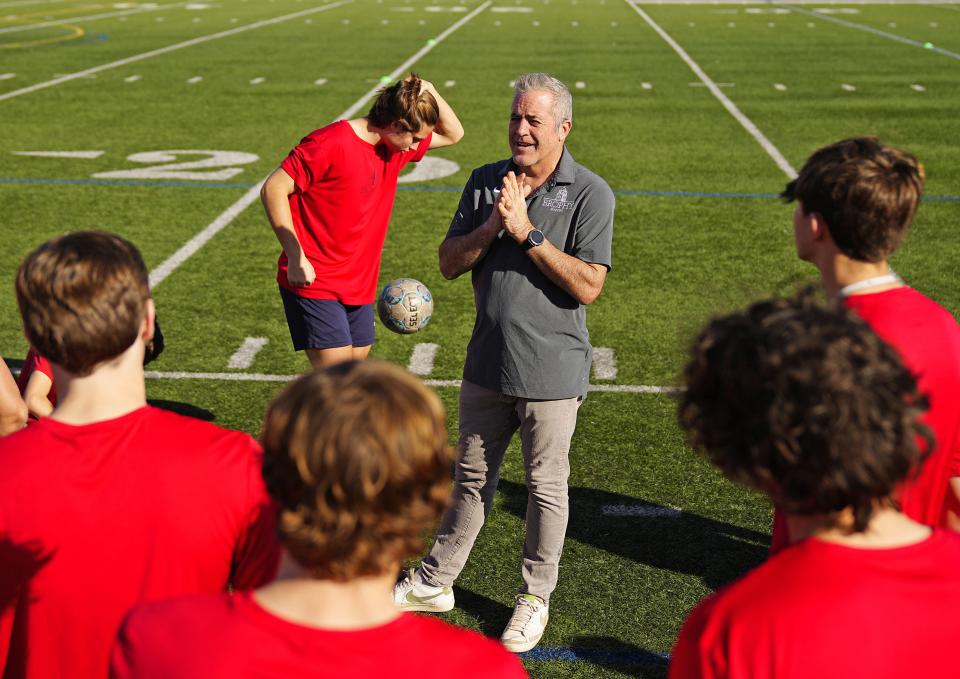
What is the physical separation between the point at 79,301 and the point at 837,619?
60.7 inches

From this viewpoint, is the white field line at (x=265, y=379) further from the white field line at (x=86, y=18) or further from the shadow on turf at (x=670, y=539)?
the white field line at (x=86, y=18)

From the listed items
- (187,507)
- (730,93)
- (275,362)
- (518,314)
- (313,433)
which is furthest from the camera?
(730,93)

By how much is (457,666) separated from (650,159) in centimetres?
1298

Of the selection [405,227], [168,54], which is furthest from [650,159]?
[168,54]

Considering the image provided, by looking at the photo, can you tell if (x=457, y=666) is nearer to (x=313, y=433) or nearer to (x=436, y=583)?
(x=313, y=433)

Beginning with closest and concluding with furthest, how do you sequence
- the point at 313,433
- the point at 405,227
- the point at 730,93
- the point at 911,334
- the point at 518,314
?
the point at 313,433, the point at 911,334, the point at 518,314, the point at 405,227, the point at 730,93

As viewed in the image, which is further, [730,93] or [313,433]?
[730,93]

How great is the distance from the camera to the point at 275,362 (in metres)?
7.73

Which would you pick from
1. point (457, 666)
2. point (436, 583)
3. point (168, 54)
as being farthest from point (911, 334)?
point (168, 54)

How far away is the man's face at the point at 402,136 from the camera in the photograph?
5.39 m

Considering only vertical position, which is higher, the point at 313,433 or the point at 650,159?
the point at 313,433

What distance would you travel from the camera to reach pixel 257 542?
2.46m

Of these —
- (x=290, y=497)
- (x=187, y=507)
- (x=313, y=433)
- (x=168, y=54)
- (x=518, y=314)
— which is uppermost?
(x=313, y=433)

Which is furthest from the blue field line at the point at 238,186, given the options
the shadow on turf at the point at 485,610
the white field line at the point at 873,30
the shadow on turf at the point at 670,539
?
the white field line at the point at 873,30
